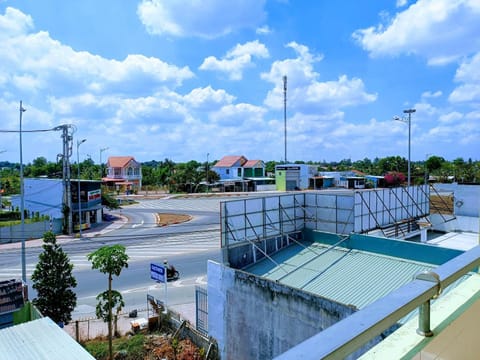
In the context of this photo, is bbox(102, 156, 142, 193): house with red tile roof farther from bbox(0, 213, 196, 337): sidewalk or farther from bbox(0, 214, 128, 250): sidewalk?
bbox(0, 214, 128, 250): sidewalk

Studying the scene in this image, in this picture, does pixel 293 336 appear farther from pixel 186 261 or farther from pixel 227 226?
pixel 186 261

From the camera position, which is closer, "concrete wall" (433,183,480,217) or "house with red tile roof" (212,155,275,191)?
"concrete wall" (433,183,480,217)

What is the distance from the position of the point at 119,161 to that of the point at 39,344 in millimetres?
64775

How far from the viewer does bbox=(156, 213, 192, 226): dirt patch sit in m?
38.5

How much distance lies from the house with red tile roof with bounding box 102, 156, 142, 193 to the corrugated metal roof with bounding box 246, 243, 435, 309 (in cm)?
5875

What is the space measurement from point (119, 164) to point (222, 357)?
62.0 meters

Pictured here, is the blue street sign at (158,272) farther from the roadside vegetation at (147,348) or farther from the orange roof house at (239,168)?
the orange roof house at (239,168)

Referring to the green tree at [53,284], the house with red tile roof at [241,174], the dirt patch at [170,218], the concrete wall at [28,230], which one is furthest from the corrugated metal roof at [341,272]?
the house with red tile roof at [241,174]

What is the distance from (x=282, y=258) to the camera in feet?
43.2

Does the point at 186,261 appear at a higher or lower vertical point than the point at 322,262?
lower

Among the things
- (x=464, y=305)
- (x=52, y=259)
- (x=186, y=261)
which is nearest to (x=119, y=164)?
(x=186, y=261)

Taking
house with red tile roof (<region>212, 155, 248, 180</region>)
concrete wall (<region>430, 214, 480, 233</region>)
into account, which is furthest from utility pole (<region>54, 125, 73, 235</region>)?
house with red tile roof (<region>212, 155, 248, 180</region>)

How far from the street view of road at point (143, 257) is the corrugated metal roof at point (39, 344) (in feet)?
22.9

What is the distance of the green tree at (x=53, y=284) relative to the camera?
12477 mm
